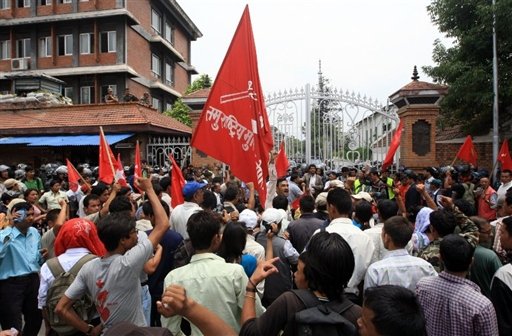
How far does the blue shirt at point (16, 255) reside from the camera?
12.1 ft

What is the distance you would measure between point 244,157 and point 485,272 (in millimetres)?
2312

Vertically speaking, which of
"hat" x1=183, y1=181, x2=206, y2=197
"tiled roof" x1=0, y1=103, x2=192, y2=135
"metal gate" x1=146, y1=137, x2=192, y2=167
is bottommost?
"hat" x1=183, y1=181, x2=206, y2=197

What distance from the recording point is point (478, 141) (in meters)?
13.8

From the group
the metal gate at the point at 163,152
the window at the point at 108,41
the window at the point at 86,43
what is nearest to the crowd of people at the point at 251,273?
the metal gate at the point at 163,152

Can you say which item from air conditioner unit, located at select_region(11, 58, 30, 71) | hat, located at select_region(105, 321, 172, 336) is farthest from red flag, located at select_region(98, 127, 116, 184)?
air conditioner unit, located at select_region(11, 58, 30, 71)

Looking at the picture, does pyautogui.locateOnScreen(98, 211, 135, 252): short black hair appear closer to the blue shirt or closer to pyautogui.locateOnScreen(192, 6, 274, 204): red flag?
pyautogui.locateOnScreen(192, 6, 274, 204): red flag

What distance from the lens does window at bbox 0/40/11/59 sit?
24453 millimetres

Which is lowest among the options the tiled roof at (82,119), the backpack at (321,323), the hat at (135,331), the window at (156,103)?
the backpack at (321,323)

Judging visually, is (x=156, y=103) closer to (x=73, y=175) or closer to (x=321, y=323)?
(x=73, y=175)

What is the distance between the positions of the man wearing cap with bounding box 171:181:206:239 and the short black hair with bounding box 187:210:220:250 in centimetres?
182

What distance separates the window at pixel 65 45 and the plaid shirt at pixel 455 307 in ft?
81.1

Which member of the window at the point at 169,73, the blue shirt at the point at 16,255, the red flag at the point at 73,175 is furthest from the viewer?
the window at the point at 169,73

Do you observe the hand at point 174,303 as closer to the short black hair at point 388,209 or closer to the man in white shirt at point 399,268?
the man in white shirt at point 399,268

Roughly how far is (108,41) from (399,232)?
23070 mm
